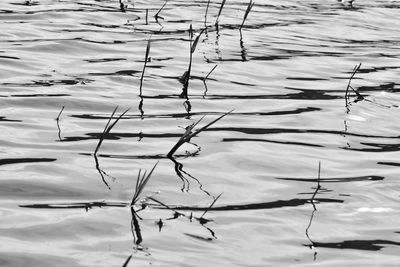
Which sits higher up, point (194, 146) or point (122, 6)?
point (194, 146)

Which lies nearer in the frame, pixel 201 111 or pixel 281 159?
pixel 281 159

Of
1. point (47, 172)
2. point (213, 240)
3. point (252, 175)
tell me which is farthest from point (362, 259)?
point (47, 172)

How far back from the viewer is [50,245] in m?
3.37

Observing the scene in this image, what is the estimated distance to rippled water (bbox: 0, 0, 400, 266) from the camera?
11.5 feet

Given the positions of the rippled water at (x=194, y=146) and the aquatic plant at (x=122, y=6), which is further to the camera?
the aquatic plant at (x=122, y=6)

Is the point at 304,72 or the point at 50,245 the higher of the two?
the point at 50,245

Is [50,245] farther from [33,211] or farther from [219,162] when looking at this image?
[219,162]

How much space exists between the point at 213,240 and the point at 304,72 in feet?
12.7

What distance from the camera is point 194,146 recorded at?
491 centimetres

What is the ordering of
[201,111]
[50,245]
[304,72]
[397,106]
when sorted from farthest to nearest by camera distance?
[304,72], [397,106], [201,111], [50,245]

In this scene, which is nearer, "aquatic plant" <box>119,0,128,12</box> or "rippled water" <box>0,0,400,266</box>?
"rippled water" <box>0,0,400,266</box>

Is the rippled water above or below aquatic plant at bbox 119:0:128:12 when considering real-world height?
above

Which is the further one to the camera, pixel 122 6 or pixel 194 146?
pixel 122 6

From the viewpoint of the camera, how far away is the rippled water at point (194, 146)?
3.51 metres
